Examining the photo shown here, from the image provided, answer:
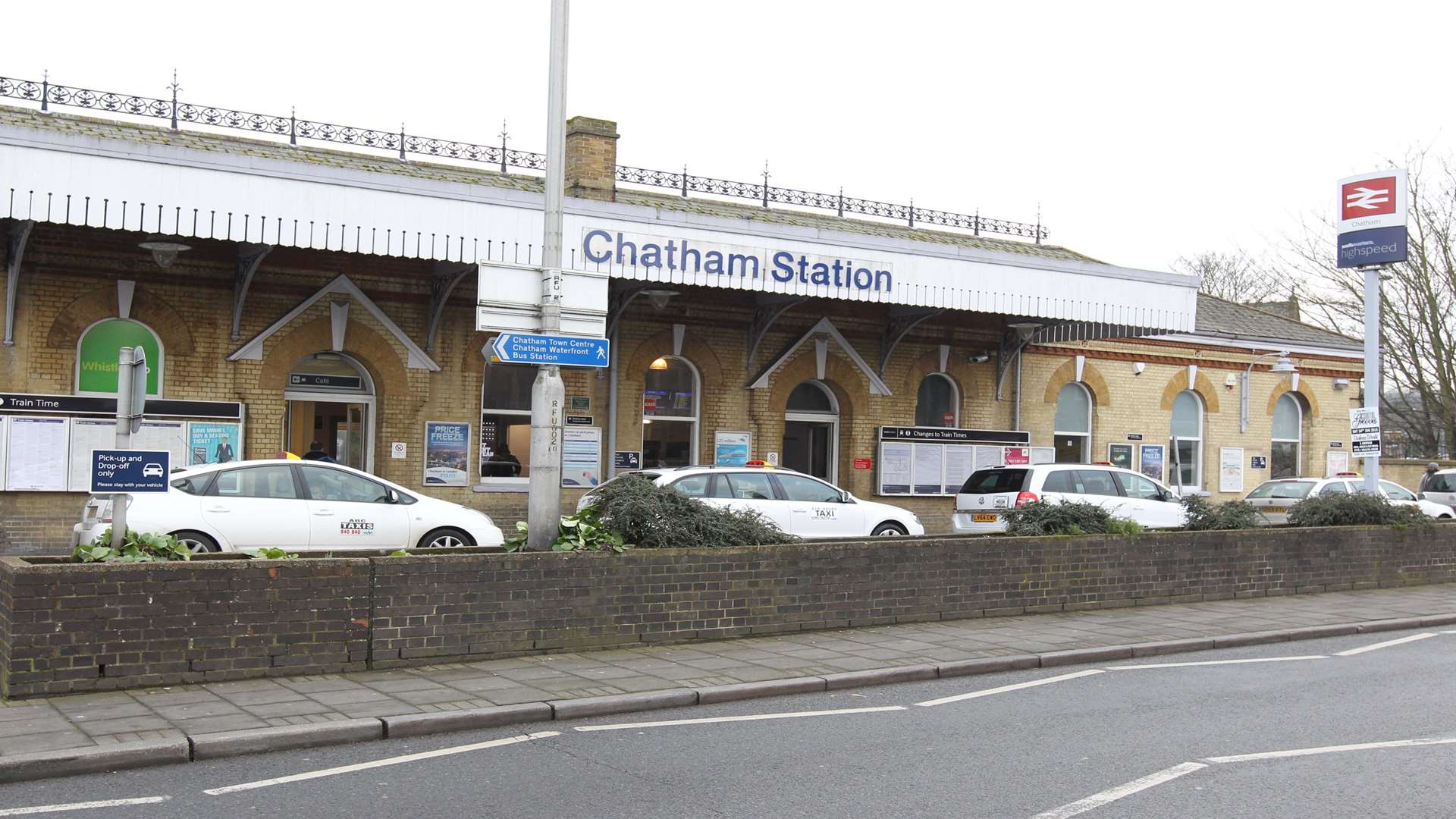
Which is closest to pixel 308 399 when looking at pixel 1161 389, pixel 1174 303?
pixel 1174 303

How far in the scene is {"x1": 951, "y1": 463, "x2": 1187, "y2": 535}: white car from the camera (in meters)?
18.8

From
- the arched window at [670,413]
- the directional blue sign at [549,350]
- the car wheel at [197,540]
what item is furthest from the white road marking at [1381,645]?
the arched window at [670,413]

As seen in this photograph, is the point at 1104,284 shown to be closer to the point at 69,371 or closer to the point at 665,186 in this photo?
the point at 665,186

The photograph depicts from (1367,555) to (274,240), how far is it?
14.9m

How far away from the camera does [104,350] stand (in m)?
17.2

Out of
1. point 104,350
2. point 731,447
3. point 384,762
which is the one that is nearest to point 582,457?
point 731,447

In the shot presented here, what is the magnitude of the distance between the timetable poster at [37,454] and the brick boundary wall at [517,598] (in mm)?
8775

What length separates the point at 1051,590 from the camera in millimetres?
13719

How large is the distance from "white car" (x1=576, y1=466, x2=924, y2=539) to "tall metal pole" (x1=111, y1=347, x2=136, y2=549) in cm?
776

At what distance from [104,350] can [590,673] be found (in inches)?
431

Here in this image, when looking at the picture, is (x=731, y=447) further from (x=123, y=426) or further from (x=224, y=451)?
(x=123, y=426)

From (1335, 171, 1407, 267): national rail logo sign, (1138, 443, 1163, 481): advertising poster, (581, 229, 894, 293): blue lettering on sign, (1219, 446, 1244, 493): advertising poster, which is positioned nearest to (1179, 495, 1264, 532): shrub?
(1335, 171, 1407, 267): national rail logo sign

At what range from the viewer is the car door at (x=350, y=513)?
13883mm

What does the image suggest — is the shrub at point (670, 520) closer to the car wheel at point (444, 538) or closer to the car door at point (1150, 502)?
the car wheel at point (444, 538)
